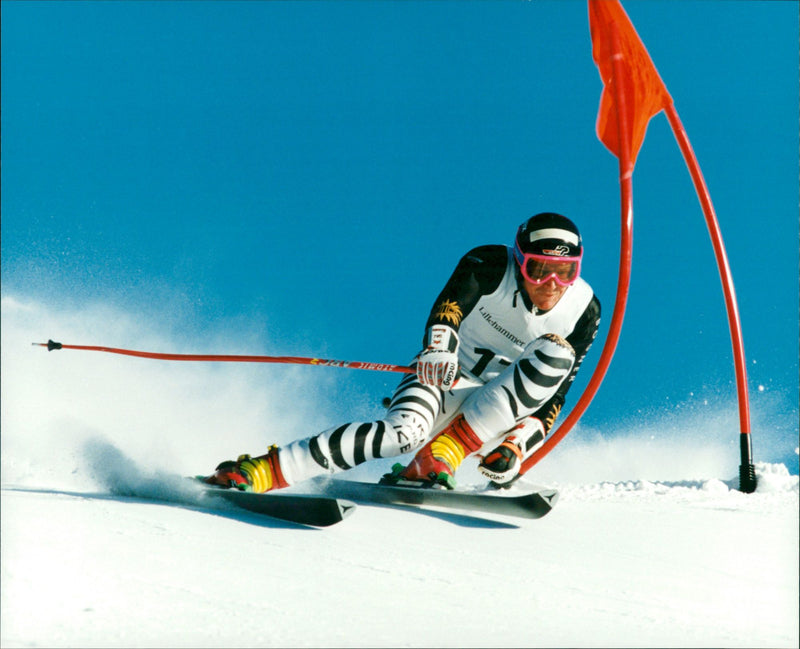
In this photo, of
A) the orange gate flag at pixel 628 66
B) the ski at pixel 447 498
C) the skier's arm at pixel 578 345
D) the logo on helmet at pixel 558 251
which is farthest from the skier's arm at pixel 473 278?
the orange gate flag at pixel 628 66

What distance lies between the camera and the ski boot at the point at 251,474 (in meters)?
3.61

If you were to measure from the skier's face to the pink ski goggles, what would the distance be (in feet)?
0.10

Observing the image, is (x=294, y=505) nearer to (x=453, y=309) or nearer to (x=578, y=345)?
(x=453, y=309)

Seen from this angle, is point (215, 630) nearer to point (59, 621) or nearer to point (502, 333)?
point (59, 621)

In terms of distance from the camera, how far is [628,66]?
4746mm

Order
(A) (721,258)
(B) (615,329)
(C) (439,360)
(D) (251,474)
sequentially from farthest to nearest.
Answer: (A) (721,258) < (B) (615,329) < (C) (439,360) < (D) (251,474)

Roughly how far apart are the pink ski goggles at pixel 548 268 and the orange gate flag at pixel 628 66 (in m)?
0.98

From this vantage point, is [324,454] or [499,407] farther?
[499,407]

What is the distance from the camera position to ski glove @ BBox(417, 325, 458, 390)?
12.6 feet

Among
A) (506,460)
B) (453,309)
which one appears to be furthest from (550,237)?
(506,460)

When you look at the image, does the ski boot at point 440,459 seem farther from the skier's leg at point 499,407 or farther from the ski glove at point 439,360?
the ski glove at point 439,360

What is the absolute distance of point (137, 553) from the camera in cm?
237

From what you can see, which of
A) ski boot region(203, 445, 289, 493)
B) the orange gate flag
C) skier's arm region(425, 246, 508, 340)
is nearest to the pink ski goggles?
skier's arm region(425, 246, 508, 340)

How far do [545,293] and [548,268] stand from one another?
0.16 m
